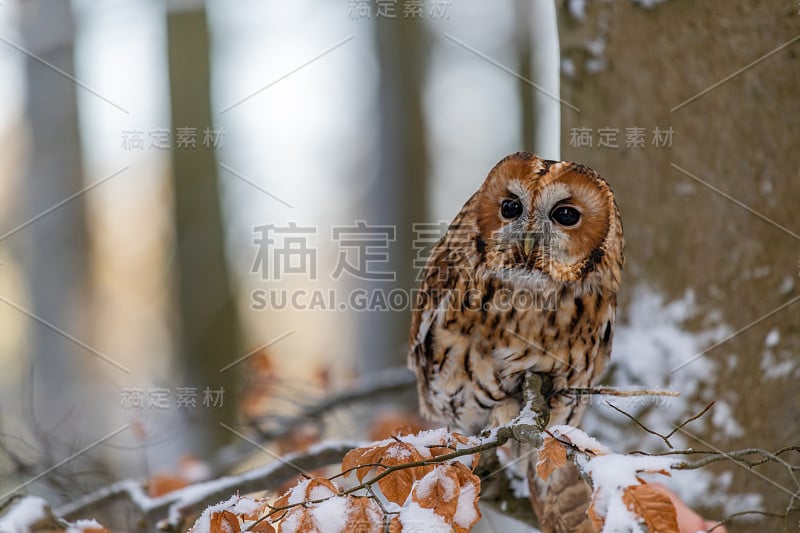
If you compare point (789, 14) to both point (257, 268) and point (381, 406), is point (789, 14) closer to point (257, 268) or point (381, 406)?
point (381, 406)

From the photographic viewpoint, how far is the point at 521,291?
955mm

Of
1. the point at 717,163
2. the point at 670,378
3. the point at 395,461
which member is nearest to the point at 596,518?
the point at 395,461

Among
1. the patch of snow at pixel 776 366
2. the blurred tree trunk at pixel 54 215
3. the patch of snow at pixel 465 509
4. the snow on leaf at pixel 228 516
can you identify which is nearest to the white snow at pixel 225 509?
→ the snow on leaf at pixel 228 516

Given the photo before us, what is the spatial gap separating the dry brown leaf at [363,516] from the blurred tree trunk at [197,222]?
2213 millimetres

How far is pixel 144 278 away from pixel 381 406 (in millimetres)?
1820

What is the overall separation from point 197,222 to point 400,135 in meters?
1.02

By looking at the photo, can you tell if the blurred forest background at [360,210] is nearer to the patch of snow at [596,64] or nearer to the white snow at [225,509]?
the patch of snow at [596,64]

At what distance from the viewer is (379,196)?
293 centimetres

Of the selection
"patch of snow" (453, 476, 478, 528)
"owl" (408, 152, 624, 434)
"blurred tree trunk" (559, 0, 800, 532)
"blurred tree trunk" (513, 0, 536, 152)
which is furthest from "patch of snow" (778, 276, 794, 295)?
"blurred tree trunk" (513, 0, 536, 152)

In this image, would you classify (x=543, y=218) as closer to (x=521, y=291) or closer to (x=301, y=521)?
(x=521, y=291)

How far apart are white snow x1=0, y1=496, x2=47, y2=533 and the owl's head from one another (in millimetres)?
706

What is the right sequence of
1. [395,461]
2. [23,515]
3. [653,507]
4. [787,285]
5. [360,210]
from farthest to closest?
[360,210], [787,285], [23,515], [395,461], [653,507]

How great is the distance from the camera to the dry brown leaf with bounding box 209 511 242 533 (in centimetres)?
63

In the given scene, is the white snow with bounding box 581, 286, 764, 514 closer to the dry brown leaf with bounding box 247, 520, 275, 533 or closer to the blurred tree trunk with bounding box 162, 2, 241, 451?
the dry brown leaf with bounding box 247, 520, 275, 533
